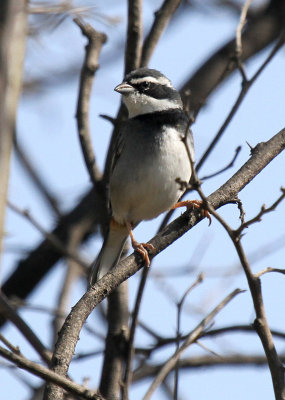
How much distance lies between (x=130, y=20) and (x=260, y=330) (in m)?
3.26

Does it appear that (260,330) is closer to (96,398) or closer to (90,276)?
(96,398)

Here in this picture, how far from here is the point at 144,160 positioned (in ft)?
19.3

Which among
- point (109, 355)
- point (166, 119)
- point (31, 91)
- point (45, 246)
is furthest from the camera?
point (31, 91)

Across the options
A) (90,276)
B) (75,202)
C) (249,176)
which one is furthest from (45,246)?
(249,176)

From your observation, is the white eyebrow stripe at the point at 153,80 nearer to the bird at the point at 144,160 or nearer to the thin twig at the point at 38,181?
the bird at the point at 144,160

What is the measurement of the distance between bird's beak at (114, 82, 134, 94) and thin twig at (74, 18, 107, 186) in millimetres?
245

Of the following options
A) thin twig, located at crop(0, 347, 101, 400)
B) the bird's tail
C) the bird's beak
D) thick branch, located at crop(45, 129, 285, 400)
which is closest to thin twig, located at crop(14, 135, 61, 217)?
the bird's tail

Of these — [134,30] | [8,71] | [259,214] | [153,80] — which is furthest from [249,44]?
[259,214]

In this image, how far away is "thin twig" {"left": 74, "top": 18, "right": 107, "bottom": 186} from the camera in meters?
6.01

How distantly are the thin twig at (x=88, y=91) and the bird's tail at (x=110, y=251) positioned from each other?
23.2 inches

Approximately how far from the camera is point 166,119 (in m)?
6.03

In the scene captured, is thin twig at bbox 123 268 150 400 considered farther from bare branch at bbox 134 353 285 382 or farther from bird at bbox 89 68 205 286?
bare branch at bbox 134 353 285 382

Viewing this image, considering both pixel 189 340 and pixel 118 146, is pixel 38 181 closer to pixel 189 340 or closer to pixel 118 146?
pixel 118 146

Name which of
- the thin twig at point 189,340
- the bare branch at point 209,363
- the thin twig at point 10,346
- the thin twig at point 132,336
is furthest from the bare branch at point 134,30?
the thin twig at point 10,346
